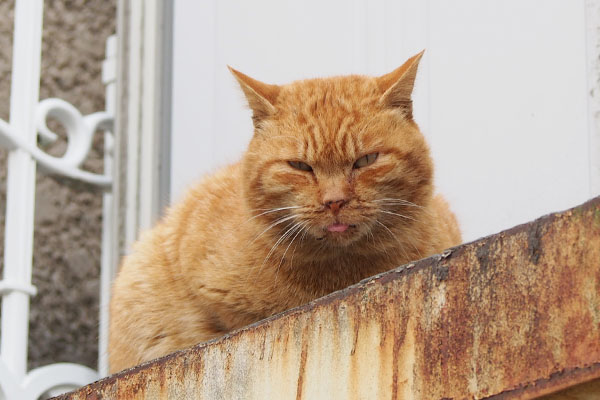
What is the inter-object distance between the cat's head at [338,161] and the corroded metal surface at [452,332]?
55 centimetres

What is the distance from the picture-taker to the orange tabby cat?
1.68m

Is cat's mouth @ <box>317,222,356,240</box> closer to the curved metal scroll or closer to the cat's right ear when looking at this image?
the cat's right ear

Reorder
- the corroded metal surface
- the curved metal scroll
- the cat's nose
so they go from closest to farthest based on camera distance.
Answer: the corroded metal surface
the cat's nose
the curved metal scroll

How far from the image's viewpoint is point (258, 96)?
6.01ft

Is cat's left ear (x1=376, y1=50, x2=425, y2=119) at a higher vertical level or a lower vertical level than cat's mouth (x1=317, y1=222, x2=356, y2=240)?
higher

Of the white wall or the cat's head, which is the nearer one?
the cat's head

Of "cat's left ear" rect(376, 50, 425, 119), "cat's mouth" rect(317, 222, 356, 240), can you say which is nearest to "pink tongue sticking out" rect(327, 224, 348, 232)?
"cat's mouth" rect(317, 222, 356, 240)

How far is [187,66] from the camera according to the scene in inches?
128

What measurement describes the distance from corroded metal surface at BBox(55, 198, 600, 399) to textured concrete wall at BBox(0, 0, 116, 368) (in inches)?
104

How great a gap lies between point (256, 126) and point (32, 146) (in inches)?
57.9

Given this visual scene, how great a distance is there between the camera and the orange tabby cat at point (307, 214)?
1681mm

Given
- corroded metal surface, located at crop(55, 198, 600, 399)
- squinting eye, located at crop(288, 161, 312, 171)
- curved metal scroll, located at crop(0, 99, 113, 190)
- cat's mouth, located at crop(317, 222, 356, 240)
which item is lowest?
corroded metal surface, located at crop(55, 198, 600, 399)

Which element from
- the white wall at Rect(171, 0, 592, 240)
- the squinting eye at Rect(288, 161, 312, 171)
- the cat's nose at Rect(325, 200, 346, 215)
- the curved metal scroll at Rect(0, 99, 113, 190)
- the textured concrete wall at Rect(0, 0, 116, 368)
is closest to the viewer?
the cat's nose at Rect(325, 200, 346, 215)

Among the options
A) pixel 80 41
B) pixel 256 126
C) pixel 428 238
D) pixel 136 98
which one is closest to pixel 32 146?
pixel 136 98
